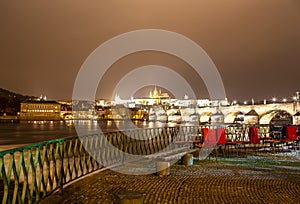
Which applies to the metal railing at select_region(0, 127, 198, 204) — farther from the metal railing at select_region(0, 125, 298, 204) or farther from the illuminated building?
the illuminated building

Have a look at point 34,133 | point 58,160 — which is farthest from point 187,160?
point 34,133

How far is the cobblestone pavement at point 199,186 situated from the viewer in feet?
20.4

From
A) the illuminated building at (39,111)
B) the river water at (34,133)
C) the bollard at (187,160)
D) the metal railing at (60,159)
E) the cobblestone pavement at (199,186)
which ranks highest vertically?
the illuminated building at (39,111)

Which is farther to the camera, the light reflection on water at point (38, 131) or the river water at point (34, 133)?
the light reflection on water at point (38, 131)

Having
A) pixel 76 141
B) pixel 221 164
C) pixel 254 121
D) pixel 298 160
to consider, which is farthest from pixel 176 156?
pixel 254 121

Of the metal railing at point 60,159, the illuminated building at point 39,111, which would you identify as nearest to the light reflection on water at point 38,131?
the metal railing at point 60,159

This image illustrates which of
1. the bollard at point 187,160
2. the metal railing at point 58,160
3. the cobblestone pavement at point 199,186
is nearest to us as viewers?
the metal railing at point 58,160

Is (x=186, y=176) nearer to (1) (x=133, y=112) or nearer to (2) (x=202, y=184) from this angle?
(2) (x=202, y=184)

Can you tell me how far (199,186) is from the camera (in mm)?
7219

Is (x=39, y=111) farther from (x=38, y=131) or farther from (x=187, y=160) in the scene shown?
(x=187, y=160)

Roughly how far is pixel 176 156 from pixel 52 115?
14184 cm

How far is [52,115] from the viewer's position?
147 meters

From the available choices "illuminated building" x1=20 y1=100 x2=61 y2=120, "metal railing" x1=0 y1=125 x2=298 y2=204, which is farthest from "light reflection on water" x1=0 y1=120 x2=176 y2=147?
"illuminated building" x1=20 y1=100 x2=61 y2=120

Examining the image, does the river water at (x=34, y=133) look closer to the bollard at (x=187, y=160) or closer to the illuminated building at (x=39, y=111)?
the bollard at (x=187, y=160)
